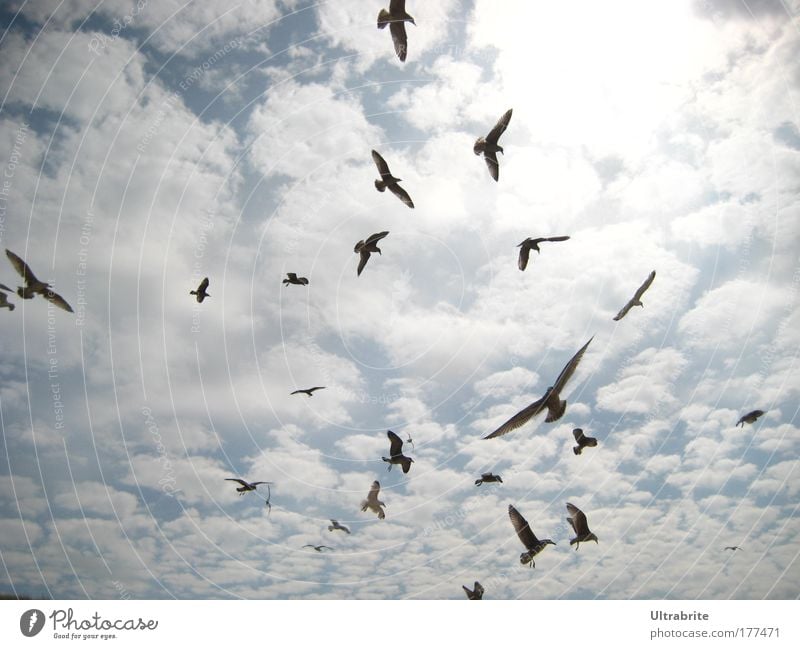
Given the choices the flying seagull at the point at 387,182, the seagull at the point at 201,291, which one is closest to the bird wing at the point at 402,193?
the flying seagull at the point at 387,182

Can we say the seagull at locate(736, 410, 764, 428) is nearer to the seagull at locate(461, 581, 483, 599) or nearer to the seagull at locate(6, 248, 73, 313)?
the seagull at locate(461, 581, 483, 599)

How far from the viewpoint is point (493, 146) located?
17.8 metres

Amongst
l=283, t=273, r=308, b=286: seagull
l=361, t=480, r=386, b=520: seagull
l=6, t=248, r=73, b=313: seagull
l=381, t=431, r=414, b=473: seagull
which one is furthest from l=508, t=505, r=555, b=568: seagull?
l=6, t=248, r=73, b=313: seagull

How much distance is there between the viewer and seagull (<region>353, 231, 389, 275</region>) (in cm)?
2028

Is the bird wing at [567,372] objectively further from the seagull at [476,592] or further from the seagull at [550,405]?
the seagull at [476,592]

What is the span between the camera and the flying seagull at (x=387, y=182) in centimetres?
1753

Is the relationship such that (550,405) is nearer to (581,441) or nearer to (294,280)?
(581,441)

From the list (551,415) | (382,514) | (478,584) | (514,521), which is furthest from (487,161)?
(478,584)

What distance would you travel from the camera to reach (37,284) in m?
16.9

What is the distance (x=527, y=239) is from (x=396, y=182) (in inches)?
229

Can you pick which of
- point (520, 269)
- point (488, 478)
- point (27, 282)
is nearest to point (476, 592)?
point (488, 478)

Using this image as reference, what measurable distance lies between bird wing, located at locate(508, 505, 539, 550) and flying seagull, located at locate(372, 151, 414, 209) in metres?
12.4

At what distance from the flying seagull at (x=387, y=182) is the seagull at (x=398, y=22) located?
362 cm

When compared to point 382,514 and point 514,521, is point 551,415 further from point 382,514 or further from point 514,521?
point 382,514
